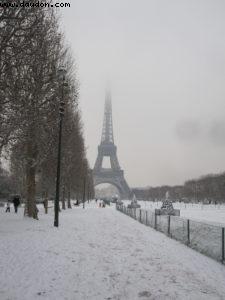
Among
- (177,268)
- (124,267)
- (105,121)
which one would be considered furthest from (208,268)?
(105,121)

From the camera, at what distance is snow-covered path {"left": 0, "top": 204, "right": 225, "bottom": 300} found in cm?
864

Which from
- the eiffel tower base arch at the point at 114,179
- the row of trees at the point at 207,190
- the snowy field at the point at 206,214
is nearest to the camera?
the snowy field at the point at 206,214

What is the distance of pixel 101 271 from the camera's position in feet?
35.5

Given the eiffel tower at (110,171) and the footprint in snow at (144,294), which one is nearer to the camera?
the footprint in snow at (144,294)

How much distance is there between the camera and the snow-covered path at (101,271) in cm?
864

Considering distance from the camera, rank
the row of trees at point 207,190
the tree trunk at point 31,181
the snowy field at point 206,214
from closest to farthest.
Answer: the tree trunk at point 31,181 → the snowy field at point 206,214 → the row of trees at point 207,190

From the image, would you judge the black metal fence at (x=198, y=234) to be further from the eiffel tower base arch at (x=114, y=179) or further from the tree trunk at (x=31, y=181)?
the eiffel tower base arch at (x=114, y=179)

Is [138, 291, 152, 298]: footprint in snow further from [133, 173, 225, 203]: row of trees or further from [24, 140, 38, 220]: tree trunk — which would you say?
[133, 173, 225, 203]: row of trees

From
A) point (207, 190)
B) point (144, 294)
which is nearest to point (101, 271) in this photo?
point (144, 294)

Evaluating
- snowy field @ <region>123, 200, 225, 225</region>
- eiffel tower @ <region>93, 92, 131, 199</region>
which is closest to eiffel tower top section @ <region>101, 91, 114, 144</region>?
eiffel tower @ <region>93, 92, 131, 199</region>

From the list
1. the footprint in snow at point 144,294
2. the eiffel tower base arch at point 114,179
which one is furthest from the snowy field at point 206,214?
the eiffel tower base arch at point 114,179

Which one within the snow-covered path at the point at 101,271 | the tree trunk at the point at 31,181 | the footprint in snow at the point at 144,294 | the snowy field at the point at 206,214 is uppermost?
the tree trunk at the point at 31,181

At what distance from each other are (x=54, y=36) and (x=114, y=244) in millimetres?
13183

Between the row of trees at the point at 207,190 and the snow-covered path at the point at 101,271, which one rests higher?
the row of trees at the point at 207,190
